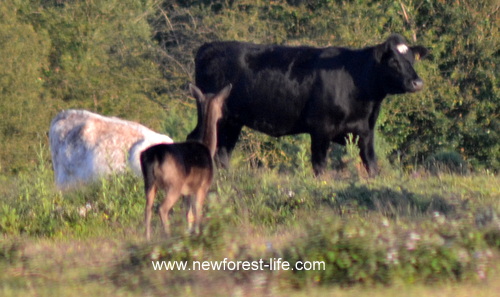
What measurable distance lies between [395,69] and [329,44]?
22.5 ft

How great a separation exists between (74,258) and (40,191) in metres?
2.29

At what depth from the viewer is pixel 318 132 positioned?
1134 cm

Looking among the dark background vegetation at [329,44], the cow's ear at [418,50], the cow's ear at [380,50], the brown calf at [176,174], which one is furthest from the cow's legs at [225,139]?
the brown calf at [176,174]

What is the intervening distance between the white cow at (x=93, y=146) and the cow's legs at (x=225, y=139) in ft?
5.74

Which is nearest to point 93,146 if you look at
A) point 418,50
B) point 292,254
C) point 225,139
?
point 225,139

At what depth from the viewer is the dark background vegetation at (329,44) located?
17906mm

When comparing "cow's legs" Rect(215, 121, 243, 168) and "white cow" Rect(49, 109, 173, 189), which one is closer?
"white cow" Rect(49, 109, 173, 189)

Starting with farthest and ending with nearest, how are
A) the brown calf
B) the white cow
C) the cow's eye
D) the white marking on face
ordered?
the white marking on face, the cow's eye, the white cow, the brown calf

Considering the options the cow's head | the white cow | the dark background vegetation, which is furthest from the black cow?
the dark background vegetation

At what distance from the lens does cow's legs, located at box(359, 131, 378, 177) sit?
11266 mm

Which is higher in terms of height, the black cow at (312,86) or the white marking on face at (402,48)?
the white marking on face at (402,48)

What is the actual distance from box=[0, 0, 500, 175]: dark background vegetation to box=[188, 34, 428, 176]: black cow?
3.57m

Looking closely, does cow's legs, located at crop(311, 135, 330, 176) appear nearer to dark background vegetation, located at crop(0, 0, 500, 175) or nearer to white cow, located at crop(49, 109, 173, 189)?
white cow, located at crop(49, 109, 173, 189)

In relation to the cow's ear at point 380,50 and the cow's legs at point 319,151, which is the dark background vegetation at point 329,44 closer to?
the cow's ear at point 380,50
